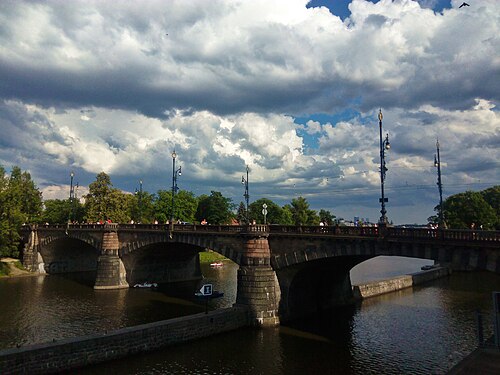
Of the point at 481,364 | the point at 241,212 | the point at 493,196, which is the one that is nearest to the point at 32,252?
the point at 481,364

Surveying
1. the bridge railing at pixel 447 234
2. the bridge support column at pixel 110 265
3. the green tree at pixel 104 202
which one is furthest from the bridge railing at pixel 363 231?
the green tree at pixel 104 202

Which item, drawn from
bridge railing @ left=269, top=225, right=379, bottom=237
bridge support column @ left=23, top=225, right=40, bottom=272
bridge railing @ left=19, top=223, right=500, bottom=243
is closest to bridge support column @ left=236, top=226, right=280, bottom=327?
bridge railing @ left=19, top=223, right=500, bottom=243

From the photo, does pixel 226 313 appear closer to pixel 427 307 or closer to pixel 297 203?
pixel 427 307

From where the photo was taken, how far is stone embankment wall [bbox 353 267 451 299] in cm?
4666

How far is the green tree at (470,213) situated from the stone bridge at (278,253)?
2200 inches

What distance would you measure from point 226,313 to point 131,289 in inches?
1031

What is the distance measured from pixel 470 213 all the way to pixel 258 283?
231 feet

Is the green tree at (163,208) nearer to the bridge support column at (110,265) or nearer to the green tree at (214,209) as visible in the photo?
the green tree at (214,209)

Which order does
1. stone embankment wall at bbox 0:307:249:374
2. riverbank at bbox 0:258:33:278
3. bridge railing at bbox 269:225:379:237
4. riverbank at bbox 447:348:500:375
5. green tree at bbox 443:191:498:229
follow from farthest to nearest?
green tree at bbox 443:191:498:229 → riverbank at bbox 0:258:33:278 → bridge railing at bbox 269:225:379:237 → stone embankment wall at bbox 0:307:249:374 → riverbank at bbox 447:348:500:375

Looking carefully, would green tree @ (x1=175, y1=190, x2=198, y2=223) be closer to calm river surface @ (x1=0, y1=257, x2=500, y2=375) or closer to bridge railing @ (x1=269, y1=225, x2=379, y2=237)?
calm river surface @ (x1=0, y1=257, x2=500, y2=375)

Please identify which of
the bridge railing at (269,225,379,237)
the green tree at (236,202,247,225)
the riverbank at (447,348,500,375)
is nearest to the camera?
the riverbank at (447,348,500,375)

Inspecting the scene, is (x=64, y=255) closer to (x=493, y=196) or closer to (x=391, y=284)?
(x=391, y=284)

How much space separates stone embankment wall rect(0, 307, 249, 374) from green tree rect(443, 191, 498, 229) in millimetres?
71697

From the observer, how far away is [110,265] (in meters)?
55.4
